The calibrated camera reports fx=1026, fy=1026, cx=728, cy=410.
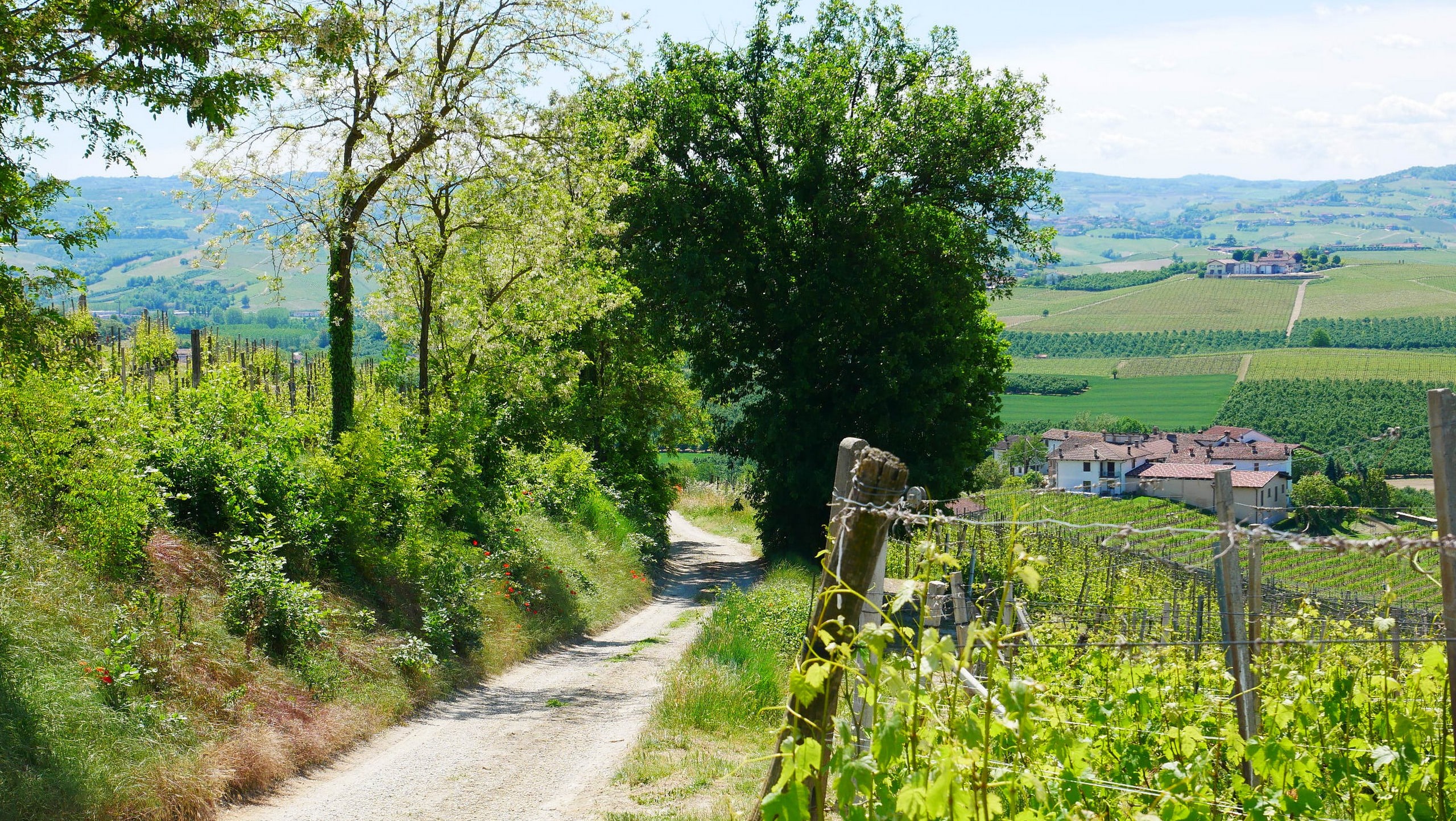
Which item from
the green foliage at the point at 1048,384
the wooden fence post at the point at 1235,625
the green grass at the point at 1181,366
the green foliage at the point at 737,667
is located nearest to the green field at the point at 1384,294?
the green grass at the point at 1181,366

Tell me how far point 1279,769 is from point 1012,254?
24005mm

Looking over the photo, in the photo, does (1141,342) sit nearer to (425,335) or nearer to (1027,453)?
(425,335)

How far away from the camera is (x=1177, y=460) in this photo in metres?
76.6

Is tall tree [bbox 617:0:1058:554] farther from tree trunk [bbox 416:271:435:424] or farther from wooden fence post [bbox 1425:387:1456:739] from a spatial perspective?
wooden fence post [bbox 1425:387:1456:739]

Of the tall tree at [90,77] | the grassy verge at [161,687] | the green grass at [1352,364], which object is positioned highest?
the tall tree at [90,77]

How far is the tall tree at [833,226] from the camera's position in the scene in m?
22.6

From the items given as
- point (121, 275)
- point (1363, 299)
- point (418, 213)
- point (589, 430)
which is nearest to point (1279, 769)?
point (418, 213)

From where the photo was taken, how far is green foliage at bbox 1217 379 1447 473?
75.4 meters

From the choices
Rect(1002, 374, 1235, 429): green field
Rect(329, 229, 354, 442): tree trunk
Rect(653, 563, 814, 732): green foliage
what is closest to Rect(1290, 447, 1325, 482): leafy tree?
Rect(1002, 374, 1235, 429): green field

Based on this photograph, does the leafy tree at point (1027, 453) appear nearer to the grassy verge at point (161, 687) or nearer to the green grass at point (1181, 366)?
the grassy verge at point (161, 687)

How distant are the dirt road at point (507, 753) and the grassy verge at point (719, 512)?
17746 mm

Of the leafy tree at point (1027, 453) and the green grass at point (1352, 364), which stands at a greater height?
the leafy tree at point (1027, 453)

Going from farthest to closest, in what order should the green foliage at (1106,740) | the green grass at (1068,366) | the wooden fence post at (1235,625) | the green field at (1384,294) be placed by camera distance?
the green field at (1384,294) < the green grass at (1068,366) < the wooden fence post at (1235,625) < the green foliage at (1106,740)

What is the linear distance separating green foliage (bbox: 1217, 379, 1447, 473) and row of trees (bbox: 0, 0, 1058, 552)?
2185 inches
